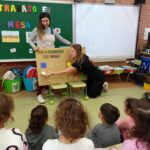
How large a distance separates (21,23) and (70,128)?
3.26 meters

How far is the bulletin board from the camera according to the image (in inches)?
141

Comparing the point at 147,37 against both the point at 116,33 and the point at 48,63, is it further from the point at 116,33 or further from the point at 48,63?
the point at 48,63

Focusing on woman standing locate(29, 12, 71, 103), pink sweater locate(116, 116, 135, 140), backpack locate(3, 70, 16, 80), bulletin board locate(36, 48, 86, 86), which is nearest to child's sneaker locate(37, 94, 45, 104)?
woman standing locate(29, 12, 71, 103)

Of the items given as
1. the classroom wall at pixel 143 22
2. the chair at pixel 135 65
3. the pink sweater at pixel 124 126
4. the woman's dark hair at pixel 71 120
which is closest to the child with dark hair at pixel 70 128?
the woman's dark hair at pixel 71 120

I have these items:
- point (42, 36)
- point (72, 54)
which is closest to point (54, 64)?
Answer: point (72, 54)

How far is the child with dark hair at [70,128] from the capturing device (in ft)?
3.93

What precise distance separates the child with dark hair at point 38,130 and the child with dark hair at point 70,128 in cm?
47

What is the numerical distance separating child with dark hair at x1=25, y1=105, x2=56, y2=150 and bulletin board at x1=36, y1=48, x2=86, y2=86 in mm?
1888

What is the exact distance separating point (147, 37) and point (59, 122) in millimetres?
4499

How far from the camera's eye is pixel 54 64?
Result: 145 inches

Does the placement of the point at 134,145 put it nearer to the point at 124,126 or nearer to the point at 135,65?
the point at 124,126

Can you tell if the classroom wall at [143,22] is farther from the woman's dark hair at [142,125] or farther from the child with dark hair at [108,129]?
the woman's dark hair at [142,125]

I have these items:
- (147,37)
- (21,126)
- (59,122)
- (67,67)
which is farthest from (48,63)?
(147,37)

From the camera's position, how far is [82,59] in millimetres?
3670
